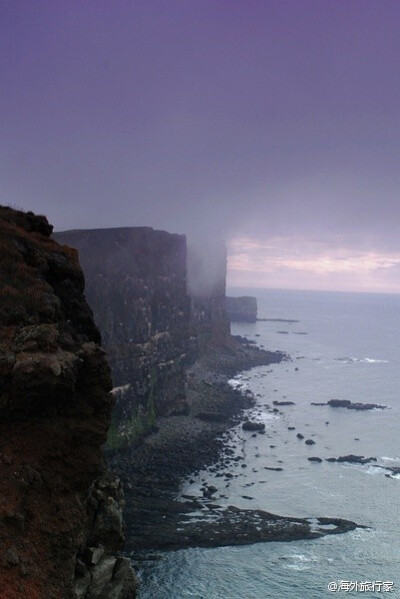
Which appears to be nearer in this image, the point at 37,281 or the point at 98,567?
the point at 98,567

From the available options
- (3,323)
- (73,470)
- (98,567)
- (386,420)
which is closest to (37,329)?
(3,323)

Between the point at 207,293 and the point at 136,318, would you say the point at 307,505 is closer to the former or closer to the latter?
the point at 136,318

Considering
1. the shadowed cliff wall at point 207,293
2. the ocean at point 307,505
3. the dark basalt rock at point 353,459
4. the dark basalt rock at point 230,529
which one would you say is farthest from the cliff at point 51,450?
the shadowed cliff wall at point 207,293

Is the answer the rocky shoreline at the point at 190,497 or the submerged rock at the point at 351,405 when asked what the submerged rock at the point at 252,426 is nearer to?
the rocky shoreline at the point at 190,497

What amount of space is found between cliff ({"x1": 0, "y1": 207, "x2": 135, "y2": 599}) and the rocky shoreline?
85.9 ft

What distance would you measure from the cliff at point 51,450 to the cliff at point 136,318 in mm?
47878

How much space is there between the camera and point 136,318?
78.9m

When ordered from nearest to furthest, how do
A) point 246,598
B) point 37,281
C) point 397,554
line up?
point 37,281 → point 246,598 → point 397,554

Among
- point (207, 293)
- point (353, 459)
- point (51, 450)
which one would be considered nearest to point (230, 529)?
point (353, 459)

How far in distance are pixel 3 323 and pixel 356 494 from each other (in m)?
52.3

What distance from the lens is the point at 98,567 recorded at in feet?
68.0

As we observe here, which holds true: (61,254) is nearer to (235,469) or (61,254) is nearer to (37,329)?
(37,329)

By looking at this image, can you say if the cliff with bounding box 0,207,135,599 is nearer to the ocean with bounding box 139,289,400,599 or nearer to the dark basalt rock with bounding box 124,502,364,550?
the ocean with bounding box 139,289,400,599

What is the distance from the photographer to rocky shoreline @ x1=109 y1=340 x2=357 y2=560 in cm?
4831
